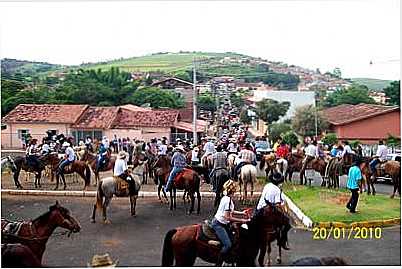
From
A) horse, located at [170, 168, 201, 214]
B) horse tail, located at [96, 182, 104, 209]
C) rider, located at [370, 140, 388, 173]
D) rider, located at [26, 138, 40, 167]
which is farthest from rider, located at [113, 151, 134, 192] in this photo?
rider, located at [370, 140, 388, 173]

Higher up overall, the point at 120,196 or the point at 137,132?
the point at 137,132

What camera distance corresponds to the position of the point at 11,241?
6977mm

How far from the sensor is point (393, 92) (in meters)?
8.70

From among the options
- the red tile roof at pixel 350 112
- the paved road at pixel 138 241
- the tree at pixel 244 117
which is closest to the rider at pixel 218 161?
the paved road at pixel 138 241

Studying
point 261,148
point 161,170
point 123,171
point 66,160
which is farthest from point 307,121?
point 66,160

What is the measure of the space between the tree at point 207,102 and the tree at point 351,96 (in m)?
1.87

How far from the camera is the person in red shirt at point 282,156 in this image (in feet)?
36.3

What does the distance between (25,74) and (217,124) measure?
321 centimetres

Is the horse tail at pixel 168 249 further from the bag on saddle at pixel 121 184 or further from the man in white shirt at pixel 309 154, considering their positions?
the man in white shirt at pixel 309 154

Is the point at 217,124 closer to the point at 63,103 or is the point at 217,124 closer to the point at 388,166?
the point at 63,103

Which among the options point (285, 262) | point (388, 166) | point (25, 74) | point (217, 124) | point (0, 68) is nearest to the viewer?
point (285, 262)

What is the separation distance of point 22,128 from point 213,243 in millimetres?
4005

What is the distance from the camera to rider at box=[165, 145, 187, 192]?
33.6 ft

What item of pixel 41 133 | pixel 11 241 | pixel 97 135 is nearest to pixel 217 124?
pixel 97 135
